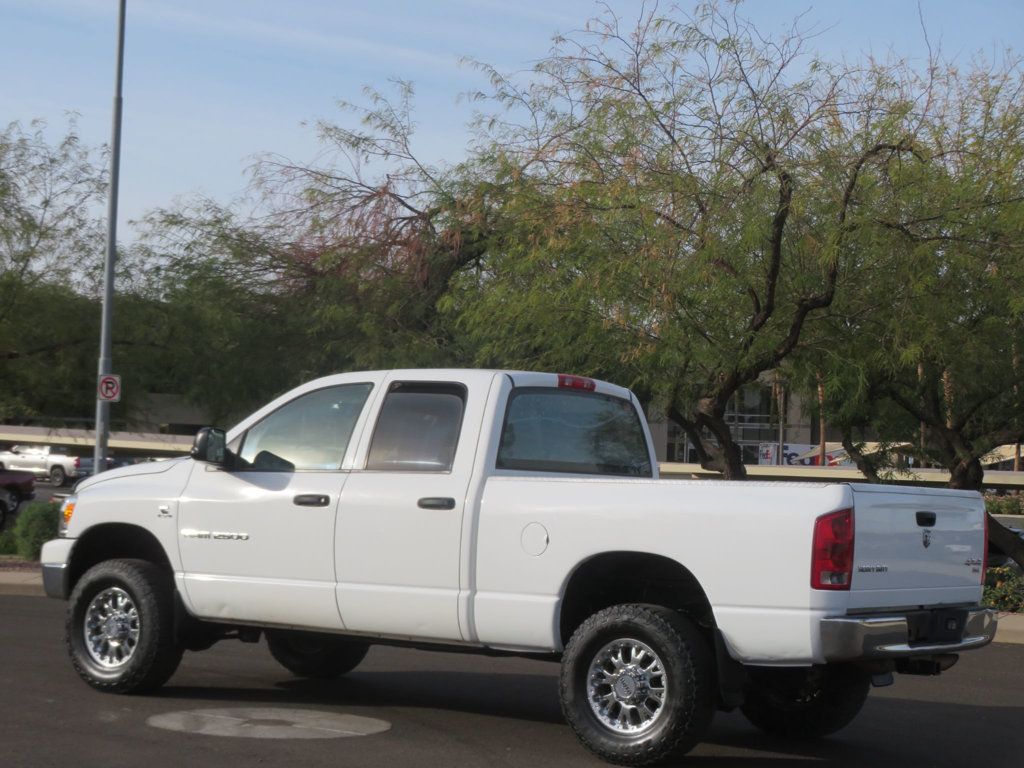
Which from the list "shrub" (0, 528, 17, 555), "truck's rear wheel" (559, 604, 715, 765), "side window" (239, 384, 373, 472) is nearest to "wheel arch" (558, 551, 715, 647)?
"truck's rear wheel" (559, 604, 715, 765)

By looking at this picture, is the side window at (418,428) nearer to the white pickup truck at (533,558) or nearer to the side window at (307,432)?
the white pickup truck at (533,558)

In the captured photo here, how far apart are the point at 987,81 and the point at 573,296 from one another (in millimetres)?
5206

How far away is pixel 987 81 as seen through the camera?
14.8 meters

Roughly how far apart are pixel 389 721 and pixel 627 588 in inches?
67.8

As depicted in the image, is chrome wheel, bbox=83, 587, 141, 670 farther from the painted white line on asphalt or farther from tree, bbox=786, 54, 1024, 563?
tree, bbox=786, 54, 1024, 563

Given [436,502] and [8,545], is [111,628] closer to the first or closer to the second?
[436,502]

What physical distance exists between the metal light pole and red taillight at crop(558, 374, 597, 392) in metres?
12.7

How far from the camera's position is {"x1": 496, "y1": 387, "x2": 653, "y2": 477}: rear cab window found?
25.9ft

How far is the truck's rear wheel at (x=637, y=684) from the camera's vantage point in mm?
6594

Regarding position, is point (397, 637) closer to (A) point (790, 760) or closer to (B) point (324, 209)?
(A) point (790, 760)

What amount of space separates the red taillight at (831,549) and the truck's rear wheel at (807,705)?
1456 millimetres

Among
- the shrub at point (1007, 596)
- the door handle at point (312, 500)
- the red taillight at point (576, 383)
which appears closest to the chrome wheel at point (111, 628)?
the door handle at point (312, 500)

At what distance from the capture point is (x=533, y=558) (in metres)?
7.14

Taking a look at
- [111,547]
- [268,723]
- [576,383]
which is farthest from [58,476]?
[576,383]
